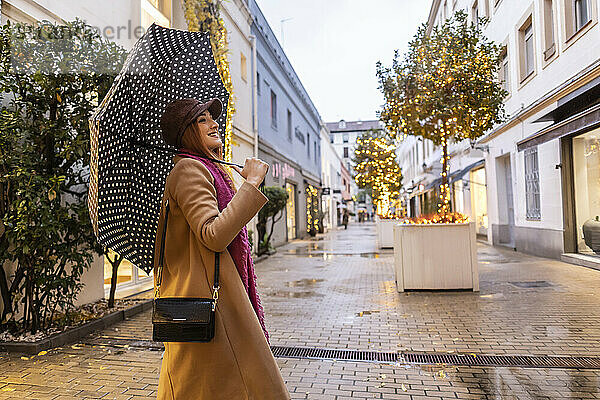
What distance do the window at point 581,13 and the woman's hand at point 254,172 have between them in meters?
10.9

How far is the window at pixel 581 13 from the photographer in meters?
10.4

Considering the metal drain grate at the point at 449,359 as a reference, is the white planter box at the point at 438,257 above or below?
above

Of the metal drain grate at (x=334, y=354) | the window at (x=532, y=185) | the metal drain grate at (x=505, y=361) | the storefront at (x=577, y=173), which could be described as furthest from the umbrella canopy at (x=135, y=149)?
the window at (x=532, y=185)

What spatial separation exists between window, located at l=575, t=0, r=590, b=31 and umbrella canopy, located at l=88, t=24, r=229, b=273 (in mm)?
10646

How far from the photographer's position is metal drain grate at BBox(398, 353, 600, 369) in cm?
415

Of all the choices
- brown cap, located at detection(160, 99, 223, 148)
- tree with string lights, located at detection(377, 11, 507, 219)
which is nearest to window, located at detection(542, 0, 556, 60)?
tree with string lights, located at detection(377, 11, 507, 219)

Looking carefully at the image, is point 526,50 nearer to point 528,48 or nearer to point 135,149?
point 528,48

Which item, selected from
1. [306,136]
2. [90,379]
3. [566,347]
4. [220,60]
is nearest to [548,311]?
[566,347]

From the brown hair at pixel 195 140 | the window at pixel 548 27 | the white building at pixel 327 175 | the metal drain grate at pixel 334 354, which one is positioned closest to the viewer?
the brown hair at pixel 195 140

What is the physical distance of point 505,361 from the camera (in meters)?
4.29

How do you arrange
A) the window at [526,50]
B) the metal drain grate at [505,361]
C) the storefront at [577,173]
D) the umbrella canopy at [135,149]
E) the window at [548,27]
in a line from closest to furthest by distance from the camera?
the umbrella canopy at [135,149] → the metal drain grate at [505,361] → the storefront at [577,173] → the window at [548,27] → the window at [526,50]

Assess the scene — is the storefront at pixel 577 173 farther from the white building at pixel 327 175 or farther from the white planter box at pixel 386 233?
the white building at pixel 327 175

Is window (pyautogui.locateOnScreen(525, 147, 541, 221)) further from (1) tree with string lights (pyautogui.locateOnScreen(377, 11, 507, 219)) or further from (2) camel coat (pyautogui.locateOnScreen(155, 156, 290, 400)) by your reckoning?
(2) camel coat (pyautogui.locateOnScreen(155, 156, 290, 400))

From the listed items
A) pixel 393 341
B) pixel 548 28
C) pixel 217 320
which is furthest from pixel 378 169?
pixel 217 320
